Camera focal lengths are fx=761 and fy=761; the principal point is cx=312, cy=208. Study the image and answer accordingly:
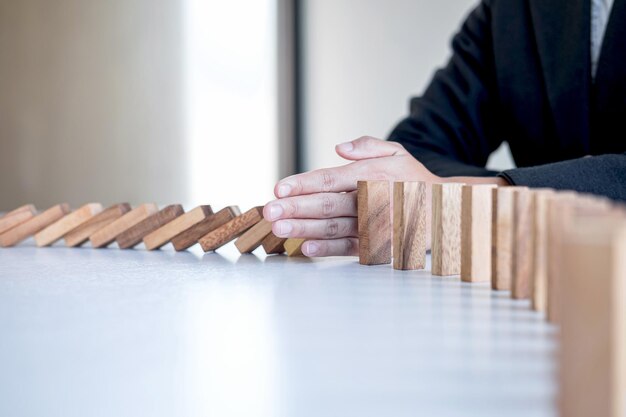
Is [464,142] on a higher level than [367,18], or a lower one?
lower

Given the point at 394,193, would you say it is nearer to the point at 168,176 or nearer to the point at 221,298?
the point at 221,298

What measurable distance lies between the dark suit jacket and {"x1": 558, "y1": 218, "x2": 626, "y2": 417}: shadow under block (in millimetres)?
859

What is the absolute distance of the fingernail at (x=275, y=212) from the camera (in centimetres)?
77

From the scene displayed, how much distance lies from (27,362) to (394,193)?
15.6 inches

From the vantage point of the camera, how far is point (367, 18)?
3.94 metres

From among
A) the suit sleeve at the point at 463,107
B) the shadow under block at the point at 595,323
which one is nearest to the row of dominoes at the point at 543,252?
the shadow under block at the point at 595,323

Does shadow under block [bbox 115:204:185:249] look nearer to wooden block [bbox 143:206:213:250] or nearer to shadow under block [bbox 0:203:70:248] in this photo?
wooden block [bbox 143:206:213:250]

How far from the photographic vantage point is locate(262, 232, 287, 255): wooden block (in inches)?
32.1

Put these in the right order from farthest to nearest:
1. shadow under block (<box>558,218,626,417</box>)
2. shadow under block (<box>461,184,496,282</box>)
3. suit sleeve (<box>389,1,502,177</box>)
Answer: suit sleeve (<box>389,1,502,177</box>) → shadow under block (<box>461,184,496,282</box>) → shadow under block (<box>558,218,626,417</box>)

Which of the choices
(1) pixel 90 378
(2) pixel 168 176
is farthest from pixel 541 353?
(2) pixel 168 176

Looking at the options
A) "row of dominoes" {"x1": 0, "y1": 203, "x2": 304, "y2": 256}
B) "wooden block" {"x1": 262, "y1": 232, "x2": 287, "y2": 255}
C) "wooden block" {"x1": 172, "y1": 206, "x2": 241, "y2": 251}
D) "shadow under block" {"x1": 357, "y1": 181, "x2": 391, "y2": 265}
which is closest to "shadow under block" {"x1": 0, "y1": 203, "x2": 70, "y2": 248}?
"row of dominoes" {"x1": 0, "y1": 203, "x2": 304, "y2": 256}

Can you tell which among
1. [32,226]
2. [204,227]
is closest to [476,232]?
[204,227]

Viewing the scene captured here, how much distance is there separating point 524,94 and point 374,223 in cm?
76

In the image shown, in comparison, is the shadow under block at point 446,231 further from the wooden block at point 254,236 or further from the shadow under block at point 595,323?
the shadow under block at point 595,323
